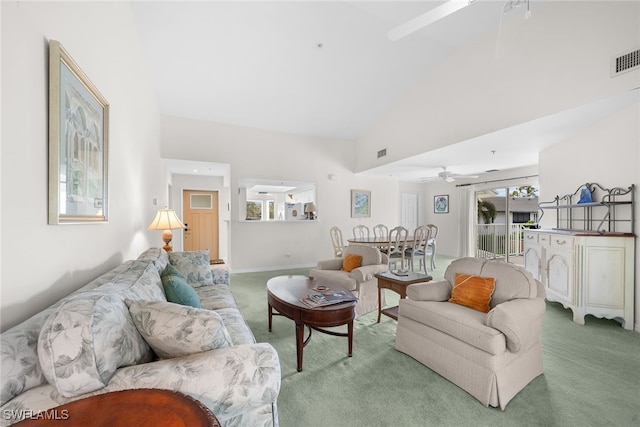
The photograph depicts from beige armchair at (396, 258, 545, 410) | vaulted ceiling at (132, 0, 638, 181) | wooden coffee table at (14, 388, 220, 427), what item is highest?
vaulted ceiling at (132, 0, 638, 181)

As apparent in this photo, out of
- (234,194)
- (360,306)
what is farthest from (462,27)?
(234,194)

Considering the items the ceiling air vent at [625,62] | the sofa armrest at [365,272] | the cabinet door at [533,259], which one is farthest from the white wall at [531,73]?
the sofa armrest at [365,272]

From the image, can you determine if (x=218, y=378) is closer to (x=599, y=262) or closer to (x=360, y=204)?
(x=599, y=262)

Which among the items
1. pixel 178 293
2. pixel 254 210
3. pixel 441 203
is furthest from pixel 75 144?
pixel 441 203

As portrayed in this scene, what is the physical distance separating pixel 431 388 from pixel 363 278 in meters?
1.27

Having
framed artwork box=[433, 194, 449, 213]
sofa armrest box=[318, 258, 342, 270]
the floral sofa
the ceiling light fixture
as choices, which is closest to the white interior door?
framed artwork box=[433, 194, 449, 213]

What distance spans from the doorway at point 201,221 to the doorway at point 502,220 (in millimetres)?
6722

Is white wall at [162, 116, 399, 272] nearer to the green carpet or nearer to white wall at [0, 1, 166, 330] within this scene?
white wall at [0, 1, 166, 330]

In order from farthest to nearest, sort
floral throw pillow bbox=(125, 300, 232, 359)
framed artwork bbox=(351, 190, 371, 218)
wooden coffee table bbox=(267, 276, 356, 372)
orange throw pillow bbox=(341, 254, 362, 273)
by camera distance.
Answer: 1. framed artwork bbox=(351, 190, 371, 218)
2. orange throw pillow bbox=(341, 254, 362, 273)
3. wooden coffee table bbox=(267, 276, 356, 372)
4. floral throw pillow bbox=(125, 300, 232, 359)

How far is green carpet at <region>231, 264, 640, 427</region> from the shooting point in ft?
5.14

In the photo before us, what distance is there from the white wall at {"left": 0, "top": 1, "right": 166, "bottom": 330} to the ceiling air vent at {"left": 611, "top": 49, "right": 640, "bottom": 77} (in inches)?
160

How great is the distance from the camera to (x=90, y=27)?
1.69 metres

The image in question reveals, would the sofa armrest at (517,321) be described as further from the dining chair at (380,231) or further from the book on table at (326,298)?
the dining chair at (380,231)

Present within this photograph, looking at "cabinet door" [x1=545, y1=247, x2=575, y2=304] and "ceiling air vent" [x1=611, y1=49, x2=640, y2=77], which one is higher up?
"ceiling air vent" [x1=611, y1=49, x2=640, y2=77]
